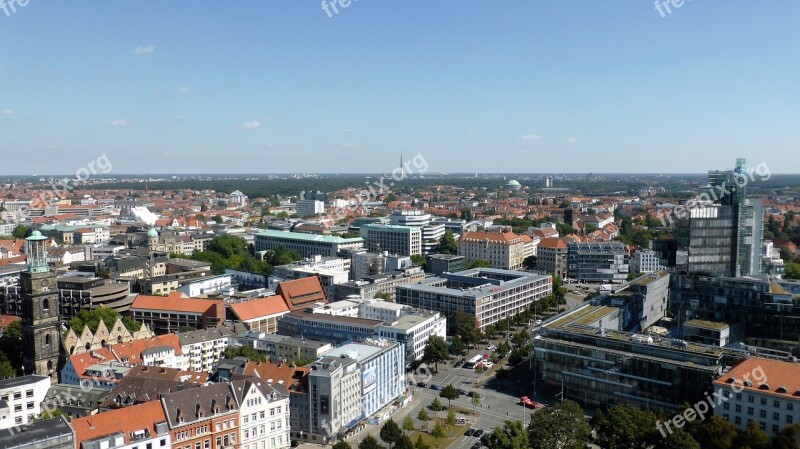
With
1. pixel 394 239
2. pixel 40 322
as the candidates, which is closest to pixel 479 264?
pixel 394 239

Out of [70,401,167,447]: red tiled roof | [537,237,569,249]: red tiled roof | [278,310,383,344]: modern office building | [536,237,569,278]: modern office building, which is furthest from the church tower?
[537,237,569,249]: red tiled roof

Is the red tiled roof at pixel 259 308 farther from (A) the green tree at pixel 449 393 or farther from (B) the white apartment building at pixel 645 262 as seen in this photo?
(B) the white apartment building at pixel 645 262

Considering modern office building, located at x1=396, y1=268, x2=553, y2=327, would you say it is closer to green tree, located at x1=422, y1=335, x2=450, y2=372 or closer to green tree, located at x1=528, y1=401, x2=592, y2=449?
green tree, located at x1=422, y1=335, x2=450, y2=372

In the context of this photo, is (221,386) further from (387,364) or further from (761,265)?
(761,265)

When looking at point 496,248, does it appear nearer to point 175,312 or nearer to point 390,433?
point 175,312

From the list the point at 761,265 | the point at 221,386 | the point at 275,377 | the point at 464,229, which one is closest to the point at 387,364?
the point at 275,377
